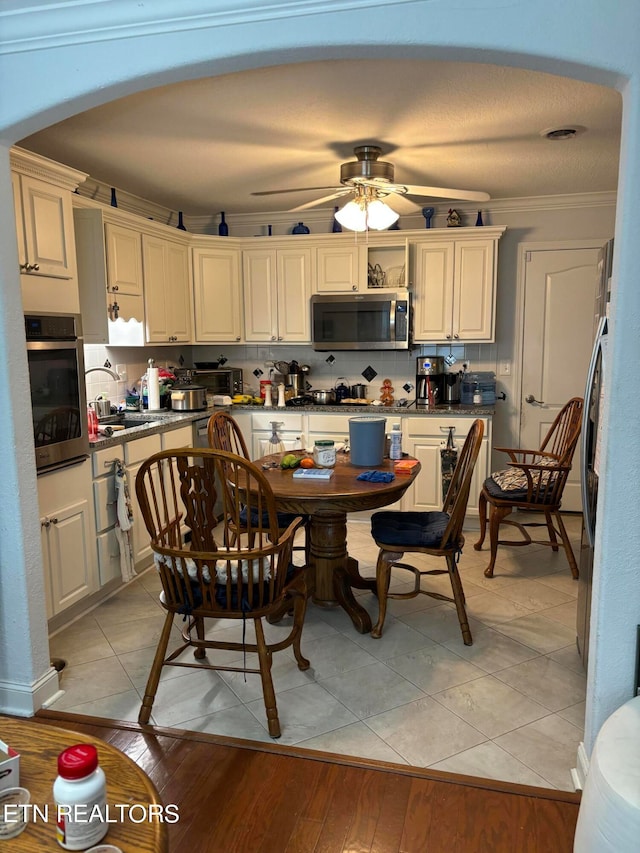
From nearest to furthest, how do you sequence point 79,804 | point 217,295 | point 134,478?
point 79,804
point 134,478
point 217,295

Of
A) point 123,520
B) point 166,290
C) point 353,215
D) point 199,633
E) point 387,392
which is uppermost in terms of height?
point 353,215

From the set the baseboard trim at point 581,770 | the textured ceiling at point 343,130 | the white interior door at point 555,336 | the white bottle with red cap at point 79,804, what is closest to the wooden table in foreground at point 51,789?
the white bottle with red cap at point 79,804

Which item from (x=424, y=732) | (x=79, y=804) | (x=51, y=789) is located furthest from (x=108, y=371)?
(x=79, y=804)

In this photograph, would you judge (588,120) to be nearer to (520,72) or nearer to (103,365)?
(520,72)

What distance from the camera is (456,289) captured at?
471 cm

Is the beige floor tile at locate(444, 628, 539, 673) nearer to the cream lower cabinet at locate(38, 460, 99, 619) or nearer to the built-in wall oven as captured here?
the cream lower cabinet at locate(38, 460, 99, 619)

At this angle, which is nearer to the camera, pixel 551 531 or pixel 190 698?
pixel 190 698

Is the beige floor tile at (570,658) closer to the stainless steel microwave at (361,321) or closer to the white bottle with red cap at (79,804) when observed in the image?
the white bottle with red cap at (79,804)

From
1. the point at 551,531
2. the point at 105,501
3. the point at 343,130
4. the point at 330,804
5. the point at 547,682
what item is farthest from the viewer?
the point at 551,531

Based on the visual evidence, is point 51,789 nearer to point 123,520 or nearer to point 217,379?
point 123,520

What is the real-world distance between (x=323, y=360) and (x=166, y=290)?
4.78 feet

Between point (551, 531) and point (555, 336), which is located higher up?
point (555, 336)

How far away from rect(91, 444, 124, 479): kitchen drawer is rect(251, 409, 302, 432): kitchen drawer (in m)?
1.59

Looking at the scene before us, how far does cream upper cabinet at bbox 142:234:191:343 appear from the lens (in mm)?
4301
